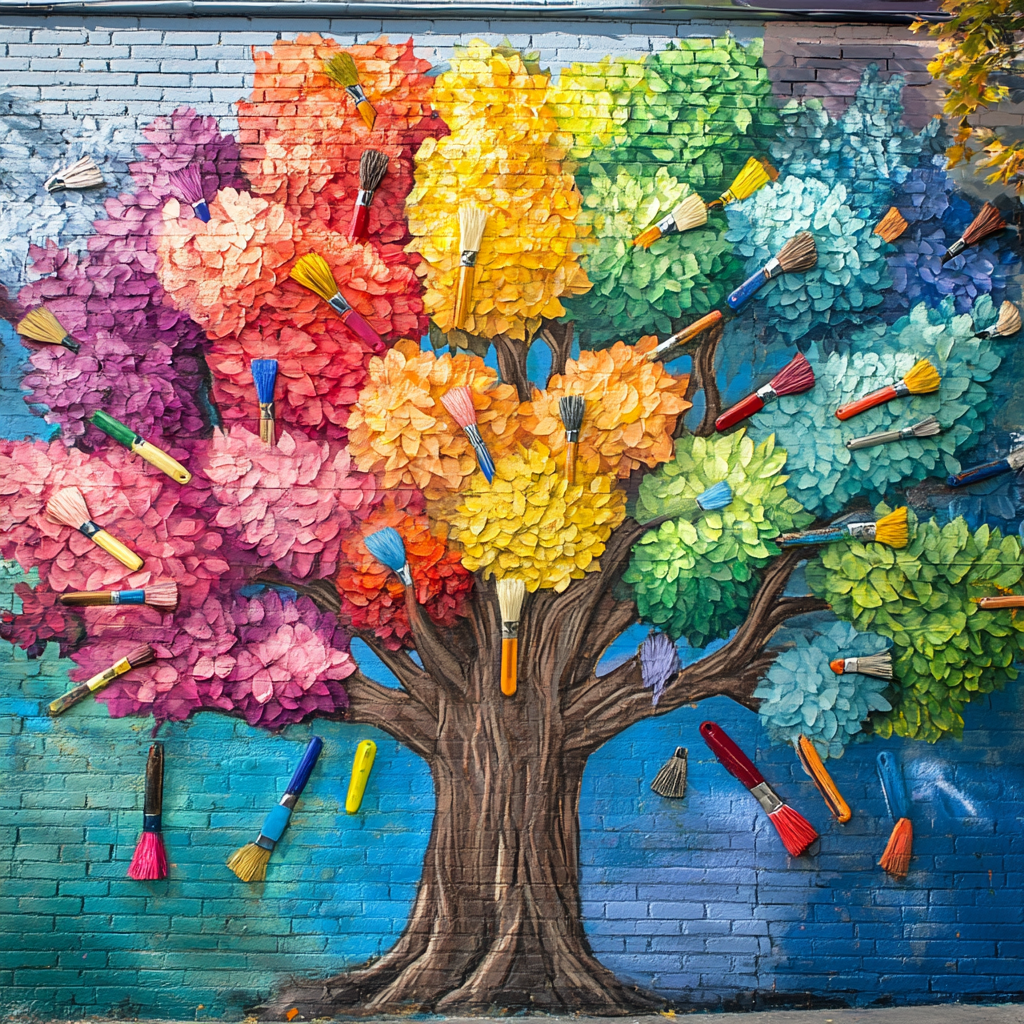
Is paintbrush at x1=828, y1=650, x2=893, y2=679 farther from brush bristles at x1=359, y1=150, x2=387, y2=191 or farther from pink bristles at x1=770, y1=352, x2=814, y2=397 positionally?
brush bristles at x1=359, y1=150, x2=387, y2=191

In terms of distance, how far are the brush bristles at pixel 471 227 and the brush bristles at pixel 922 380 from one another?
238 cm

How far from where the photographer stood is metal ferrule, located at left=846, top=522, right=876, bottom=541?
437 centimetres

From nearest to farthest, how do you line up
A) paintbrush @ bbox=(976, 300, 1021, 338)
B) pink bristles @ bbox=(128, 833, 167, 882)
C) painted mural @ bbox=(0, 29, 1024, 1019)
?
pink bristles @ bbox=(128, 833, 167, 882) < painted mural @ bbox=(0, 29, 1024, 1019) < paintbrush @ bbox=(976, 300, 1021, 338)

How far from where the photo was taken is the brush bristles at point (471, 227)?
430 centimetres

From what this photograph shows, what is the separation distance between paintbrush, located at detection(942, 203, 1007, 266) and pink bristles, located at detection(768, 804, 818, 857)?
10.3 feet

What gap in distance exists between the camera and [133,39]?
4480 millimetres

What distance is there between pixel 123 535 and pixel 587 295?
273 cm

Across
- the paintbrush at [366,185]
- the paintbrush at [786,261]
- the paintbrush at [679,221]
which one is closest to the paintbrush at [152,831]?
the paintbrush at [366,185]

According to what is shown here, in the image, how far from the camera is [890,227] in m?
4.50

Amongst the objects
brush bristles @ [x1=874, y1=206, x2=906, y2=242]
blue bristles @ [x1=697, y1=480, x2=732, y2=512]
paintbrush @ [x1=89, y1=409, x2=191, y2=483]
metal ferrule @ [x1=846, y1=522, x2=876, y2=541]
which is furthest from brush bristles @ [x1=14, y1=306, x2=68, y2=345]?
brush bristles @ [x1=874, y1=206, x2=906, y2=242]

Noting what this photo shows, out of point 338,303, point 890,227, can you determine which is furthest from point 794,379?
point 338,303

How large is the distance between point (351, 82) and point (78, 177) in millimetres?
1532

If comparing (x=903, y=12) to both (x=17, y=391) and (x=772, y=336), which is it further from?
(x=17, y=391)

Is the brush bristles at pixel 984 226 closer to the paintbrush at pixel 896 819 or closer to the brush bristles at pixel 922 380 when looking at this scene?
the brush bristles at pixel 922 380
